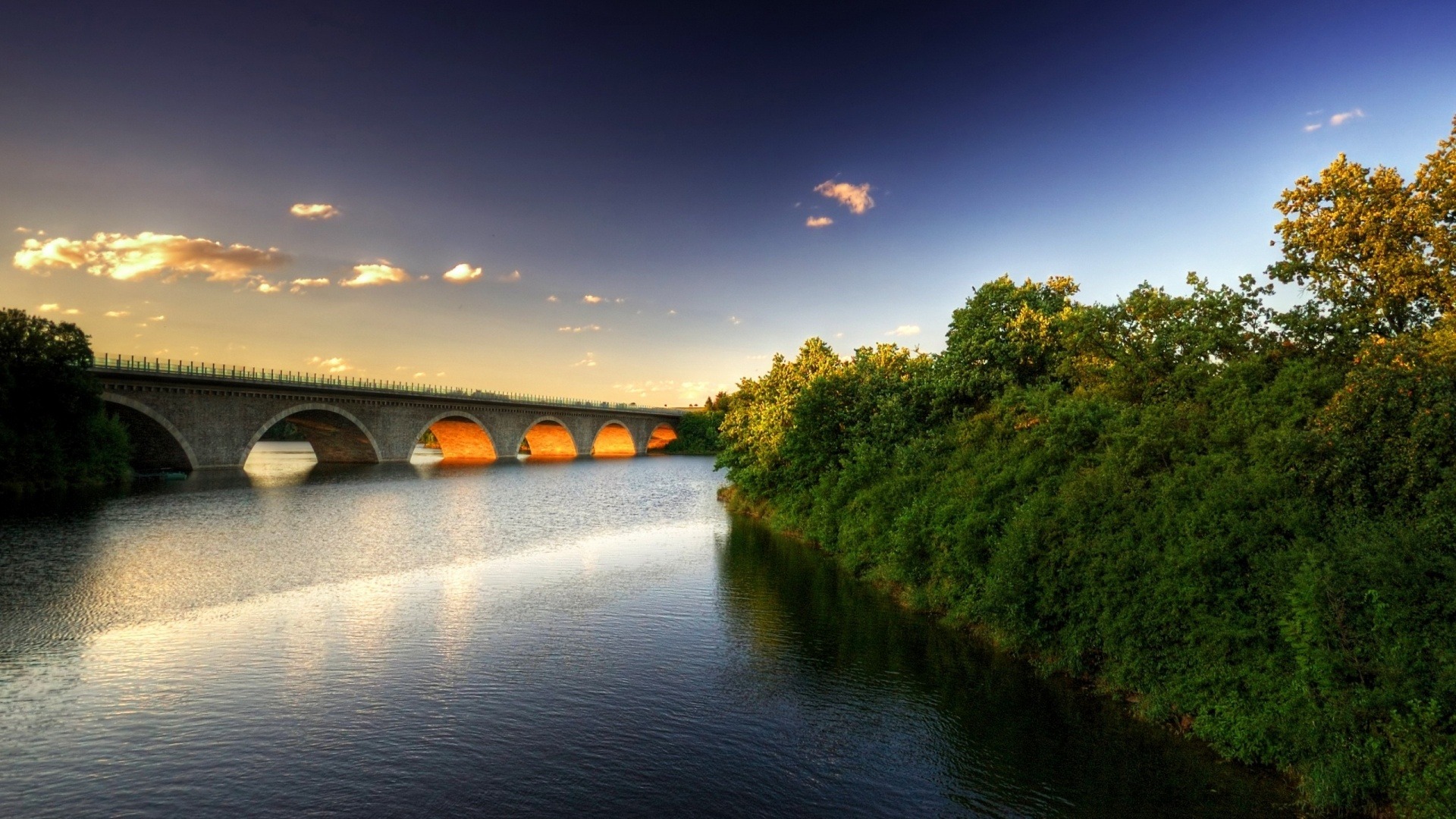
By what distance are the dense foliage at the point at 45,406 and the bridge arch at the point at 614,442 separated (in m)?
103

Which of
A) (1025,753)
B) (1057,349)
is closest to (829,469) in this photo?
(1057,349)

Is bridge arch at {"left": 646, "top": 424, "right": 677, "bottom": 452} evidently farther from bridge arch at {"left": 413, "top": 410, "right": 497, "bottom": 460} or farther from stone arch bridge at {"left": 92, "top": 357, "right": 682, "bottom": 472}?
bridge arch at {"left": 413, "top": 410, "right": 497, "bottom": 460}

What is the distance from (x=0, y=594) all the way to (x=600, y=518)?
29.9m

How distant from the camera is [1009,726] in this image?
15953 mm

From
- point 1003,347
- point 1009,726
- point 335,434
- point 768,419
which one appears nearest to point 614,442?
point 335,434

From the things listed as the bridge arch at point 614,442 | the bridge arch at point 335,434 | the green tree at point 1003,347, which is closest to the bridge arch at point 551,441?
the bridge arch at point 614,442

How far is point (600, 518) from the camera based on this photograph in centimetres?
4931

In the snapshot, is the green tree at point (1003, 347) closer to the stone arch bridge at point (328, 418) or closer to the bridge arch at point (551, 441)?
the stone arch bridge at point (328, 418)

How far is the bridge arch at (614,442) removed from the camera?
158462 millimetres

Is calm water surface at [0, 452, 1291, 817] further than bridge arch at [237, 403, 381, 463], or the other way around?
bridge arch at [237, 403, 381, 463]

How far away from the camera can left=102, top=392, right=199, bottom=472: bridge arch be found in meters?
67.8


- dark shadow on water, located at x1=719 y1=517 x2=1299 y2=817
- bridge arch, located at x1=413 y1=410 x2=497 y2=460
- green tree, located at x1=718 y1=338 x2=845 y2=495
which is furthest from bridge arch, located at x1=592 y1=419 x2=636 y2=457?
dark shadow on water, located at x1=719 y1=517 x2=1299 y2=817

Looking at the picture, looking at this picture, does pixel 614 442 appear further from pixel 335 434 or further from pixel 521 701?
pixel 521 701

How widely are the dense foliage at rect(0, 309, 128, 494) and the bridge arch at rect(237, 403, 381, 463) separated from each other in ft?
82.8
